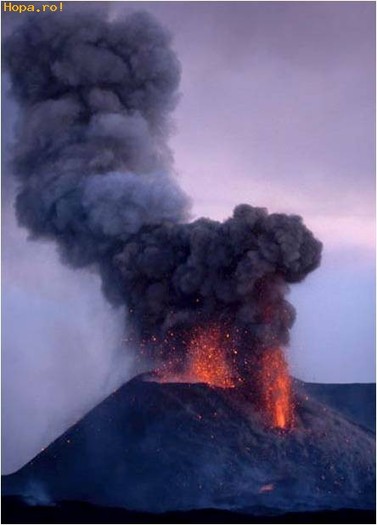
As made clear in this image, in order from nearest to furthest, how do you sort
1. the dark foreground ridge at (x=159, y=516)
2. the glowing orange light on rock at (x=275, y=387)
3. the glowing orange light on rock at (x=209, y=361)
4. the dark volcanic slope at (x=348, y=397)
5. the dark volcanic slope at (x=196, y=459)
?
the dark foreground ridge at (x=159, y=516) → the dark volcanic slope at (x=196, y=459) → the glowing orange light on rock at (x=275, y=387) → the glowing orange light on rock at (x=209, y=361) → the dark volcanic slope at (x=348, y=397)

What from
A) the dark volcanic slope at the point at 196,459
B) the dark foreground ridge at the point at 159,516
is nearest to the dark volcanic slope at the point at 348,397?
the dark volcanic slope at the point at 196,459

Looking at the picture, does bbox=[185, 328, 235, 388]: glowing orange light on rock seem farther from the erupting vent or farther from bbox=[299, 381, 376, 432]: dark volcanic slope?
bbox=[299, 381, 376, 432]: dark volcanic slope

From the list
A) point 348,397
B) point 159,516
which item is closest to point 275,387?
point 159,516

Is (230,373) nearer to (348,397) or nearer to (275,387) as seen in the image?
(275,387)

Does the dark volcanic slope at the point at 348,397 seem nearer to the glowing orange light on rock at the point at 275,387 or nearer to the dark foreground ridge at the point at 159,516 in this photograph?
the glowing orange light on rock at the point at 275,387

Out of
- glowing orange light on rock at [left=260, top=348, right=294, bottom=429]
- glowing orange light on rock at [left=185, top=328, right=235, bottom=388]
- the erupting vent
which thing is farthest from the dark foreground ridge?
glowing orange light on rock at [left=185, top=328, right=235, bottom=388]

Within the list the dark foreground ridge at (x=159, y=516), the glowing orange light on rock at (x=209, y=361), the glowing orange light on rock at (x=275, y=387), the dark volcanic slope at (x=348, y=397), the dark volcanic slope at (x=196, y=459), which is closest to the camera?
the dark foreground ridge at (x=159, y=516)
